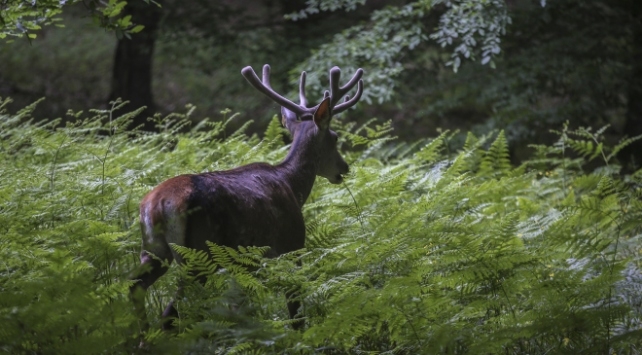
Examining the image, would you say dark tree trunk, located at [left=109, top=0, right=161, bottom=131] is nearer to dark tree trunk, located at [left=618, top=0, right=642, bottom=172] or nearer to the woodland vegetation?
the woodland vegetation

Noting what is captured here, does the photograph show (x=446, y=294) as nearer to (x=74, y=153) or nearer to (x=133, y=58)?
(x=74, y=153)

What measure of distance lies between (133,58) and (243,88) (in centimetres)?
177

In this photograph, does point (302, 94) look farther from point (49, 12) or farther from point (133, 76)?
point (133, 76)

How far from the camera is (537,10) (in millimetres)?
9836

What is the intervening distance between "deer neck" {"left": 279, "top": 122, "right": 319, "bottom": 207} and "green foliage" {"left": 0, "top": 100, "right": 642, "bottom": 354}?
29 centimetres

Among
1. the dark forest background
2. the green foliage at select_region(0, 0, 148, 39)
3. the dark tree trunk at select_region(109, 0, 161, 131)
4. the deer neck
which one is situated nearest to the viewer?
the green foliage at select_region(0, 0, 148, 39)

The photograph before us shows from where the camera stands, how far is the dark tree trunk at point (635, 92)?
32.3 feet

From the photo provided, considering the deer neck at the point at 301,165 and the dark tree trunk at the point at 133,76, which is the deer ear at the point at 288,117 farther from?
the dark tree trunk at the point at 133,76

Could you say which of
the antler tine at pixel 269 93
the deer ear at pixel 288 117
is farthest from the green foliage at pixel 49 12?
the deer ear at pixel 288 117

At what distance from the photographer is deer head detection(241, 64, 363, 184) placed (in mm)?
5539

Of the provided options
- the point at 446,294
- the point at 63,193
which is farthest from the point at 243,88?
the point at 446,294

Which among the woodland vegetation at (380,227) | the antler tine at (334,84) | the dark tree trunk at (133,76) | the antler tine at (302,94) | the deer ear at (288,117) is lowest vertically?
the dark tree trunk at (133,76)

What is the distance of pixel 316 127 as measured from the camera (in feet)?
18.5

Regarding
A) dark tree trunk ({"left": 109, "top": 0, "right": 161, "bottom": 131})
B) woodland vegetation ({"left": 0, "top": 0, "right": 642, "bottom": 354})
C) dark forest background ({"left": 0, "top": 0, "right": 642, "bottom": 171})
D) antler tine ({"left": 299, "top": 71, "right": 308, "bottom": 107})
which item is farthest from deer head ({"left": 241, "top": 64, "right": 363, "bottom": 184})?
dark tree trunk ({"left": 109, "top": 0, "right": 161, "bottom": 131})
